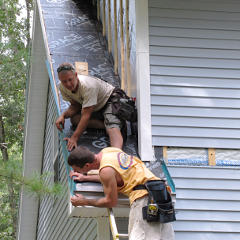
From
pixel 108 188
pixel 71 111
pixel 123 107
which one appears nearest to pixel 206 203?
pixel 123 107

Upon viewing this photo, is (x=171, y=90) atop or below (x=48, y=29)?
below

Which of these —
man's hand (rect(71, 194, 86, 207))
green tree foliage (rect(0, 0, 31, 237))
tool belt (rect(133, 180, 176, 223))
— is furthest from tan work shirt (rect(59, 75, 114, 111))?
green tree foliage (rect(0, 0, 31, 237))

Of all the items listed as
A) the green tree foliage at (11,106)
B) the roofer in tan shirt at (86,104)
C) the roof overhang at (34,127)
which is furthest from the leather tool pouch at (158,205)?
the green tree foliage at (11,106)

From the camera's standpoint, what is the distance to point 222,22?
7375mm

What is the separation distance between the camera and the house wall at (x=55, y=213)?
8.57 meters

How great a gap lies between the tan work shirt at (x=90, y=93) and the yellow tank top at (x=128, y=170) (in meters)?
1.55

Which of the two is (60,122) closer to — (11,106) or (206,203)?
(206,203)

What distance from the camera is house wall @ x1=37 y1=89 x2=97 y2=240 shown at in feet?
28.1

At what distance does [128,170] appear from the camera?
4984 mm

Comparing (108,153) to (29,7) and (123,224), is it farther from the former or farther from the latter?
(29,7)

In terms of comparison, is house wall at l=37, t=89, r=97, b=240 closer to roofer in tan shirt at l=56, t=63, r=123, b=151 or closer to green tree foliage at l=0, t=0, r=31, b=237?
roofer in tan shirt at l=56, t=63, r=123, b=151

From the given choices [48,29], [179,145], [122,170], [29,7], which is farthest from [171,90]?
[29,7]

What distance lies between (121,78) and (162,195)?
3.46 m

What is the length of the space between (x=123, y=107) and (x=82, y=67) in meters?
1.61
